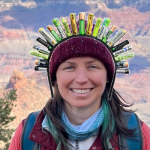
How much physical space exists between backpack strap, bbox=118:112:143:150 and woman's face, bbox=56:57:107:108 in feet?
0.72

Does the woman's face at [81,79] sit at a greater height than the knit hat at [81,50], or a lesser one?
lesser

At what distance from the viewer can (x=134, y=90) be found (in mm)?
49000

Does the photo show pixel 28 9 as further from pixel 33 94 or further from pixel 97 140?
pixel 97 140

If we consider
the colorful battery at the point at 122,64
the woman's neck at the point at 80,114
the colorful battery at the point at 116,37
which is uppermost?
the colorful battery at the point at 116,37

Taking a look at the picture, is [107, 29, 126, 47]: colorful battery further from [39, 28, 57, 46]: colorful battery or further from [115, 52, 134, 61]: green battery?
[39, 28, 57, 46]: colorful battery

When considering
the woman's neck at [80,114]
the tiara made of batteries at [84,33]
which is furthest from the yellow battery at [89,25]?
the woman's neck at [80,114]

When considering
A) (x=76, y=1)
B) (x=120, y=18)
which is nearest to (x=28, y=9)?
(x=76, y=1)

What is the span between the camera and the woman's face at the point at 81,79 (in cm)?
128

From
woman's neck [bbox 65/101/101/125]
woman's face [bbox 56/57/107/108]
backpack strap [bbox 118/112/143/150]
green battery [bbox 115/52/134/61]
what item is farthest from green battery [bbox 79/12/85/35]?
backpack strap [bbox 118/112/143/150]

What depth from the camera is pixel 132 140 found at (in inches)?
51.8

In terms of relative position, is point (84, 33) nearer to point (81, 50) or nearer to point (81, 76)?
point (81, 50)

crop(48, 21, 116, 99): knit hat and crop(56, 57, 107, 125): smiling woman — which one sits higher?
crop(48, 21, 116, 99): knit hat

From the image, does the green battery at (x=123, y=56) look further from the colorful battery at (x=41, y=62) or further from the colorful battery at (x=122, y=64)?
the colorful battery at (x=41, y=62)

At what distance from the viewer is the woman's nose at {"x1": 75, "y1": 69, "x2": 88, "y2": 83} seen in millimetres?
1267
